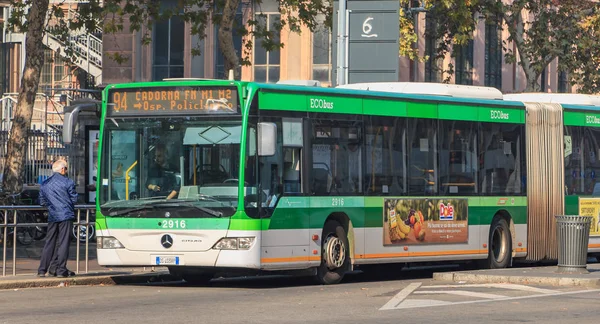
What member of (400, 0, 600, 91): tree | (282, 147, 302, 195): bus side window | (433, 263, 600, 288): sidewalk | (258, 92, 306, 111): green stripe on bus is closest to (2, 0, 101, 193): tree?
(258, 92, 306, 111): green stripe on bus

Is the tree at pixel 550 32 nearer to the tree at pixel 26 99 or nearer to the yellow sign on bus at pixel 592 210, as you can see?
the yellow sign on bus at pixel 592 210

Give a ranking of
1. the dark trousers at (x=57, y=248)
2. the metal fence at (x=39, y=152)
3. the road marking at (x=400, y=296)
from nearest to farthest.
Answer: the road marking at (x=400, y=296) < the dark trousers at (x=57, y=248) < the metal fence at (x=39, y=152)

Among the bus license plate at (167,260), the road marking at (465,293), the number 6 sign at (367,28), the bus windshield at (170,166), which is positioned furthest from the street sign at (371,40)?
the road marking at (465,293)

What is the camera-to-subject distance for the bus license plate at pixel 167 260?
17.9 m

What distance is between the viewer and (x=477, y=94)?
75.3 ft

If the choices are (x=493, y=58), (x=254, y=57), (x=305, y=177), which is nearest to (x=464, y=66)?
(x=493, y=58)

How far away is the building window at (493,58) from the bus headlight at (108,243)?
3621 centimetres

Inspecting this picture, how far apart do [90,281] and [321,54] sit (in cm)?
2721

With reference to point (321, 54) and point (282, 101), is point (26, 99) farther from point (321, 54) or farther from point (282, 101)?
point (321, 54)

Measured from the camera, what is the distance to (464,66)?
51.8 meters

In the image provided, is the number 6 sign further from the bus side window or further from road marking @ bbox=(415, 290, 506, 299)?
road marking @ bbox=(415, 290, 506, 299)

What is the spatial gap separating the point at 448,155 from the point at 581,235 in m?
2.49

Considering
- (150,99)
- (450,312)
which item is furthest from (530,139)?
(450,312)

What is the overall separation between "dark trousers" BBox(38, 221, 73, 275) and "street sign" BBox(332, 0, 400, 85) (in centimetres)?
1063
